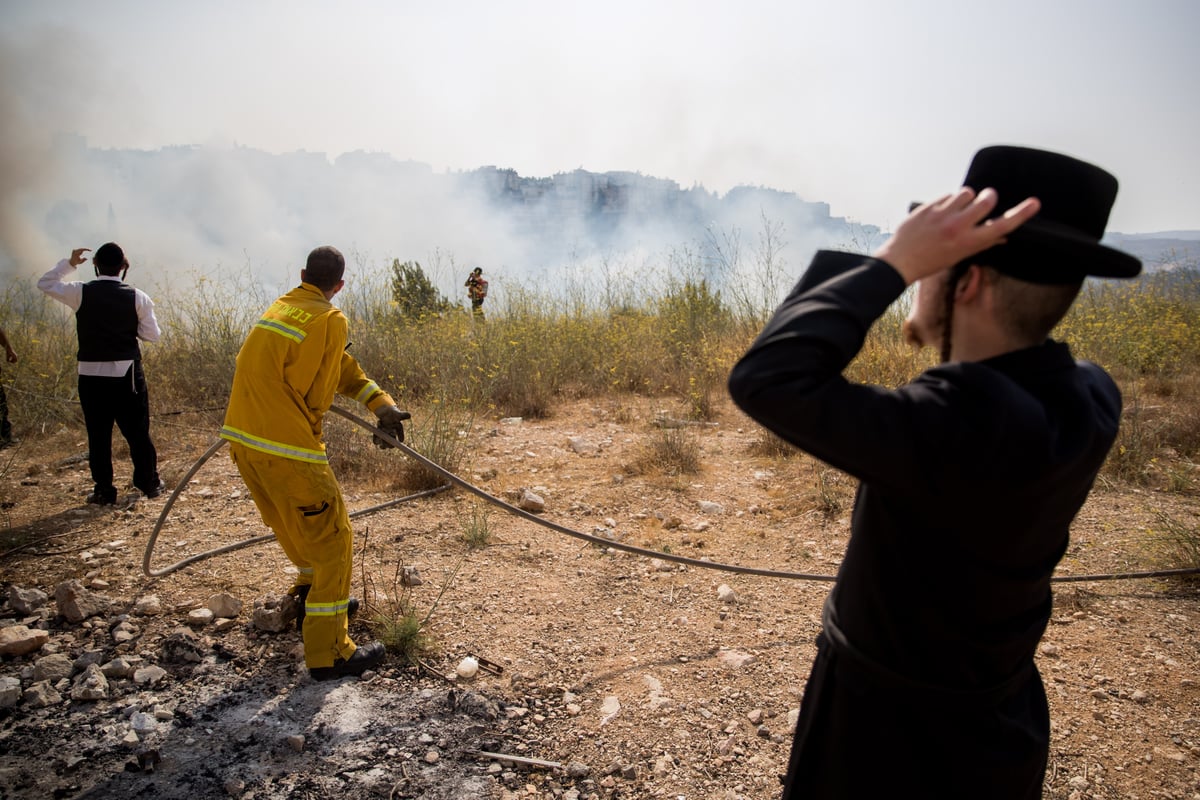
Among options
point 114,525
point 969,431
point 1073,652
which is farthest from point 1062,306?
point 114,525

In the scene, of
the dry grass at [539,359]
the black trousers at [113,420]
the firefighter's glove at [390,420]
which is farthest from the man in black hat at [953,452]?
the black trousers at [113,420]

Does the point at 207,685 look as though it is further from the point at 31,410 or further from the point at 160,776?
the point at 31,410

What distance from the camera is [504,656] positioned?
318 cm

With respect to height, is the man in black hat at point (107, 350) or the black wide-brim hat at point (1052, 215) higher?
the black wide-brim hat at point (1052, 215)

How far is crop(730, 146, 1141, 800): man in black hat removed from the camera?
0.90 m

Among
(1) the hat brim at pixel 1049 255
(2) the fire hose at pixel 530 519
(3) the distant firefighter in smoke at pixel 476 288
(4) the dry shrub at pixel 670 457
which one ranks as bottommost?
(4) the dry shrub at pixel 670 457

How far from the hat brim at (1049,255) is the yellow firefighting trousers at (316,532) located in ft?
8.48

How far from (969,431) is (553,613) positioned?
300 centimetres

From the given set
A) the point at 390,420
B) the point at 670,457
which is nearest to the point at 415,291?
the point at 670,457

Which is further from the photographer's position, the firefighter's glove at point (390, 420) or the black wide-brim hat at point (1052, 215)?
the firefighter's glove at point (390, 420)

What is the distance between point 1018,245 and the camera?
38.2 inches

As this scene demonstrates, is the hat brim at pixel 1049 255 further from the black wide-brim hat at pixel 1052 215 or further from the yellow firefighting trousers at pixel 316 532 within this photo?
the yellow firefighting trousers at pixel 316 532

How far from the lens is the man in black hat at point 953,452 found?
0.90m

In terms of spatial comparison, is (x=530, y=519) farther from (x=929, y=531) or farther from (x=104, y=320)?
(x=104, y=320)
